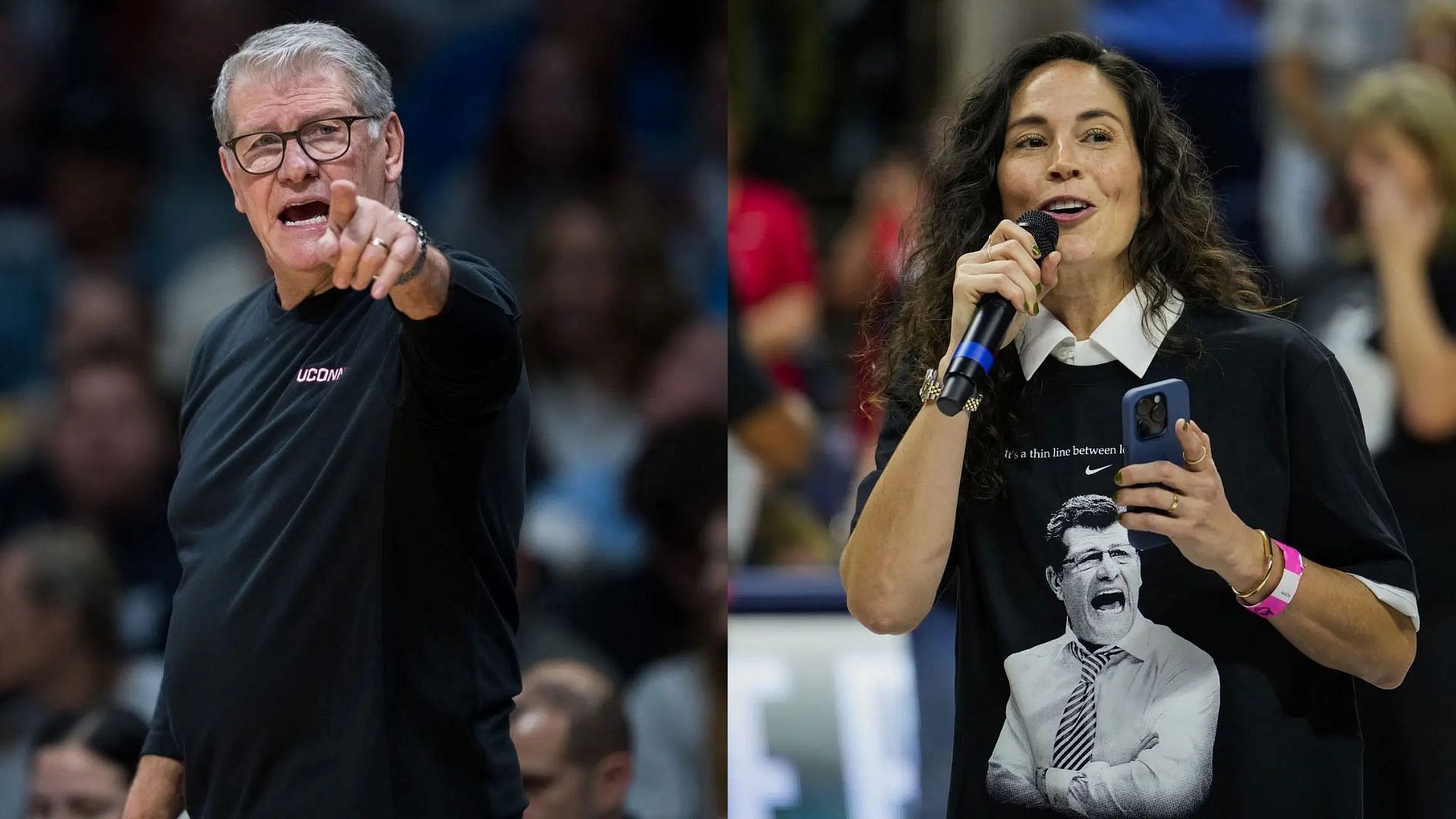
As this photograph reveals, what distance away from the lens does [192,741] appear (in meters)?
1.85

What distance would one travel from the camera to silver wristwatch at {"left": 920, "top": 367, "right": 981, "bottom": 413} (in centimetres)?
180

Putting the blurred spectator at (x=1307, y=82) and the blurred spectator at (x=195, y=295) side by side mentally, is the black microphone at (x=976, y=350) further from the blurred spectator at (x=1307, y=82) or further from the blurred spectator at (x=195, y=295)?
the blurred spectator at (x=1307, y=82)

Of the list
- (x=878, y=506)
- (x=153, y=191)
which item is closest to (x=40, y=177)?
(x=153, y=191)

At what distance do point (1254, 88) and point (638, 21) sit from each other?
6.59 ft

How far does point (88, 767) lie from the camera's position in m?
2.71

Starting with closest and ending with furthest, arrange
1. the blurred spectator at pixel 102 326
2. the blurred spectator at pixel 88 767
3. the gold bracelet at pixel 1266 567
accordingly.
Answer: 1. the gold bracelet at pixel 1266 567
2. the blurred spectator at pixel 88 767
3. the blurred spectator at pixel 102 326

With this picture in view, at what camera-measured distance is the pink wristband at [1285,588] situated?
1.68m

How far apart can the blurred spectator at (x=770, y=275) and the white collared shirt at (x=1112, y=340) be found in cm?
294

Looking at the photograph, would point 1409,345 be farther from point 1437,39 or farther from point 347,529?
point 347,529

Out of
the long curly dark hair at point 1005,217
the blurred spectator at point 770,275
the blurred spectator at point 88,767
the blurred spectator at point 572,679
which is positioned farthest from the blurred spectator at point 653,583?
the long curly dark hair at point 1005,217

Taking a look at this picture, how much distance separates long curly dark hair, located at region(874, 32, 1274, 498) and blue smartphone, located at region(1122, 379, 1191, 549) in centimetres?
18

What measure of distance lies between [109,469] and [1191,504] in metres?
3.47

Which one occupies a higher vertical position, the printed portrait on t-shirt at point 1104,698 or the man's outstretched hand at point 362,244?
the man's outstretched hand at point 362,244

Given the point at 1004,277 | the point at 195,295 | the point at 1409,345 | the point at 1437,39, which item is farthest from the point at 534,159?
the point at 1004,277
